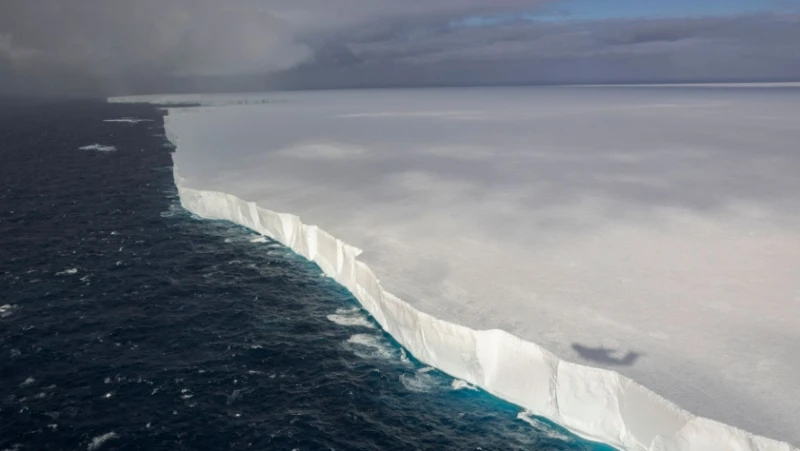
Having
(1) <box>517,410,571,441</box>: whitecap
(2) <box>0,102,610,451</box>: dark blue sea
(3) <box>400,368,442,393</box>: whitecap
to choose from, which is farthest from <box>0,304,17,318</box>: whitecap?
(1) <box>517,410,571,441</box>: whitecap

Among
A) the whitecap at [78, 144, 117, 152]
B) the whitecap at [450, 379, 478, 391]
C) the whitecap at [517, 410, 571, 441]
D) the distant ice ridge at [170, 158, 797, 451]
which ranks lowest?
the whitecap at [517, 410, 571, 441]

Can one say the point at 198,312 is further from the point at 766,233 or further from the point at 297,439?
Answer: the point at 766,233

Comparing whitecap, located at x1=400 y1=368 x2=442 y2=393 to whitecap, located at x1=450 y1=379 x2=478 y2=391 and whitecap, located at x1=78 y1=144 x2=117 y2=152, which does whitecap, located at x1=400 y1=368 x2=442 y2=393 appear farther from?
whitecap, located at x1=78 y1=144 x2=117 y2=152

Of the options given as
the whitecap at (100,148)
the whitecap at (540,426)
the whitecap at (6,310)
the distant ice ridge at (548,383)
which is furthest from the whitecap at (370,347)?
the whitecap at (100,148)

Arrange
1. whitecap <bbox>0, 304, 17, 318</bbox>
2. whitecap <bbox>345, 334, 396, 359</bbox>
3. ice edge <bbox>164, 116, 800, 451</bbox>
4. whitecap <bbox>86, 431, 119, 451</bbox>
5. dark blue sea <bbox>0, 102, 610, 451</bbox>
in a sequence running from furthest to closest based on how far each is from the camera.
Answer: whitecap <bbox>0, 304, 17, 318</bbox>
whitecap <bbox>345, 334, 396, 359</bbox>
dark blue sea <bbox>0, 102, 610, 451</bbox>
whitecap <bbox>86, 431, 119, 451</bbox>
ice edge <bbox>164, 116, 800, 451</bbox>

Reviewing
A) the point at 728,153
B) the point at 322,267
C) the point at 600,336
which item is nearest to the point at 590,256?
the point at 600,336

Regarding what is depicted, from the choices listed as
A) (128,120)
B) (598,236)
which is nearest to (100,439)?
(598,236)
